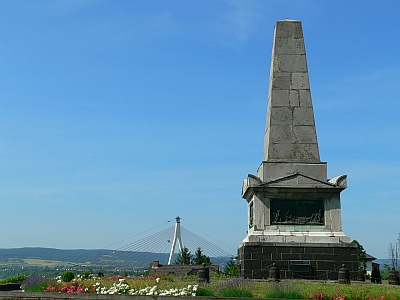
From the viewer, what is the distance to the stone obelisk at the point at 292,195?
16.5m

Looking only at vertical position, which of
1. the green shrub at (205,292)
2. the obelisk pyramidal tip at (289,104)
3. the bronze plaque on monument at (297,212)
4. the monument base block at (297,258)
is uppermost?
the obelisk pyramidal tip at (289,104)

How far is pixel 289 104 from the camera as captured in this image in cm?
1842

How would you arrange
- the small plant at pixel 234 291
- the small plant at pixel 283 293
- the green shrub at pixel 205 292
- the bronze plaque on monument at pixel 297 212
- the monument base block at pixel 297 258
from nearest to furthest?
1. the small plant at pixel 283 293
2. the small plant at pixel 234 291
3. the green shrub at pixel 205 292
4. the monument base block at pixel 297 258
5. the bronze plaque on monument at pixel 297 212

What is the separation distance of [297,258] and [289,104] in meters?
5.32

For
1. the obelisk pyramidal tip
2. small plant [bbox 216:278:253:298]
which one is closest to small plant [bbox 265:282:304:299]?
small plant [bbox 216:278:253:298]

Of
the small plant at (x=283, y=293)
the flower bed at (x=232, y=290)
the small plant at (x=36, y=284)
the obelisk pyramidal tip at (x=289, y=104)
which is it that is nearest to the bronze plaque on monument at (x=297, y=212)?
the obelisk pyramidal tip at (x=289, y=104)

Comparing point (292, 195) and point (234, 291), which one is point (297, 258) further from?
point (234, 291)

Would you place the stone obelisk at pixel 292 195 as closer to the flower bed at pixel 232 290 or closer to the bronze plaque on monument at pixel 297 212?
the bronze plaque on monument at pixel 297 212

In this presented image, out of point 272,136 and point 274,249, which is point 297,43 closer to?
point 272,136

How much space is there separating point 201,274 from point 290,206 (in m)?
4.14

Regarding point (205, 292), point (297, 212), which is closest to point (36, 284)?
point (205, 292)

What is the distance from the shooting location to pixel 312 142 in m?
18.1

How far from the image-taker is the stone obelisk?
16531 mm

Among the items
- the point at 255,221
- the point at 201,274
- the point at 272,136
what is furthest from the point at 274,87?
the point at 201,274
